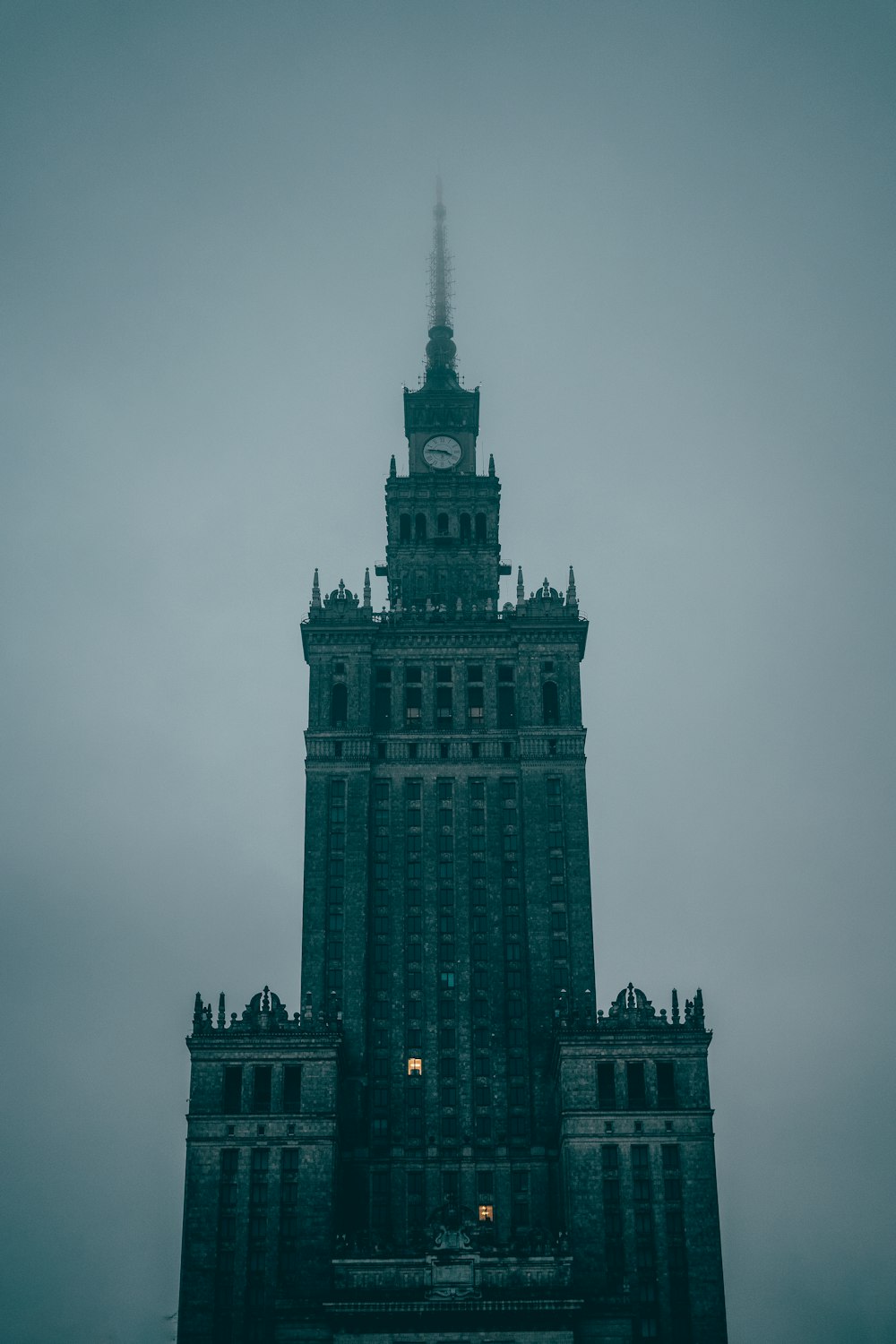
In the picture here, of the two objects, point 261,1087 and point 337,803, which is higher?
point 337,803

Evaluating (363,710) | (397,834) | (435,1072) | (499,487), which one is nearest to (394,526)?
(499,487)

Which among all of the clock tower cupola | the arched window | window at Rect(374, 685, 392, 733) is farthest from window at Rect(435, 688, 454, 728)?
the clock tower cupola

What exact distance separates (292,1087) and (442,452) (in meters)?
62.5

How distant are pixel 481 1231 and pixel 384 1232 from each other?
310 inches

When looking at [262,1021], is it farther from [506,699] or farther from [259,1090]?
[506,699]

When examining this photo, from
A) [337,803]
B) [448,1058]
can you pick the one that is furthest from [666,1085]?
[337,803]

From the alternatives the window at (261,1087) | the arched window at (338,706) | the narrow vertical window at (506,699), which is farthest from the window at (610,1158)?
the arched window at (338,706)

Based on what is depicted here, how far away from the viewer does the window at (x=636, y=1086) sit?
11169 cm

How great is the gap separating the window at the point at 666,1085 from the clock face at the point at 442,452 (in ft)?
198

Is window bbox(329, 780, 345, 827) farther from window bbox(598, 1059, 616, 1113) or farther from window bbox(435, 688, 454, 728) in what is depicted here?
window bbox(598, 1059, 616, 1113)

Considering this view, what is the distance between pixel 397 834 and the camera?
417ft

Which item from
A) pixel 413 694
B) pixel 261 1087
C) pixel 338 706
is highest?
pixel 413 694

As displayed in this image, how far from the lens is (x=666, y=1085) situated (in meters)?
112

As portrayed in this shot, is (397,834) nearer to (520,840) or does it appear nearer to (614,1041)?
(520,840)
